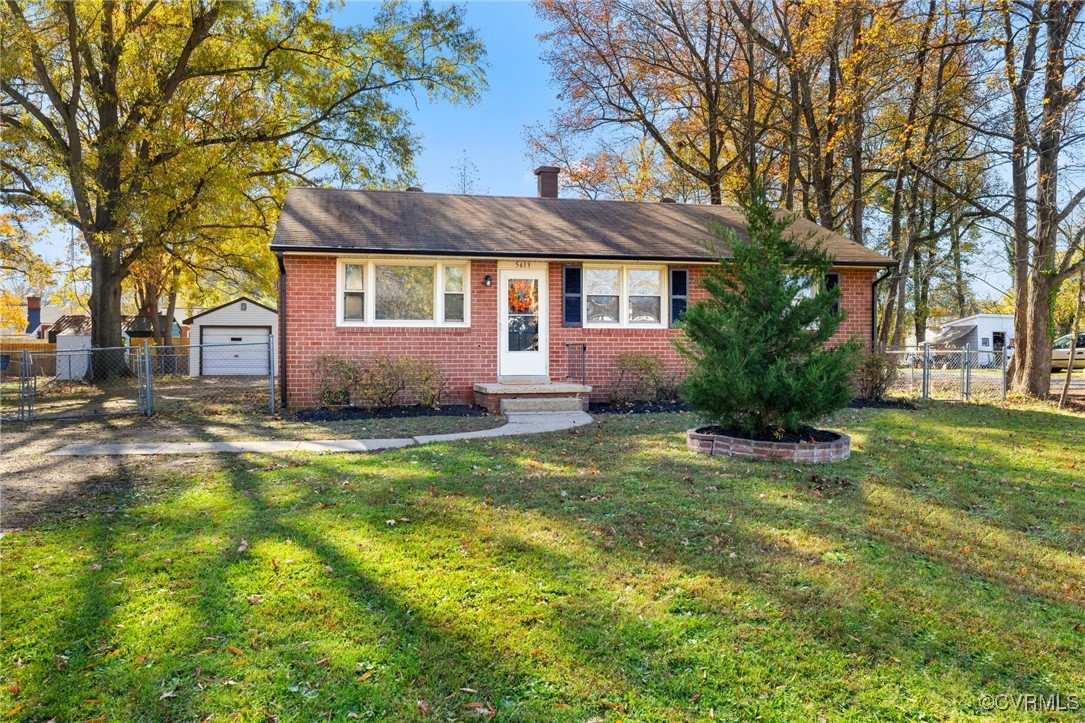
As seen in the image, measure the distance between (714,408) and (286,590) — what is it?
5006 millimetres

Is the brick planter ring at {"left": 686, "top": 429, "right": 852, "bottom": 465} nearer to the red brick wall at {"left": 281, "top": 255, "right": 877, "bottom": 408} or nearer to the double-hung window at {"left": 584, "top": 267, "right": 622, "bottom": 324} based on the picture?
the red brick wall at {"left": 281, "top": 255, "right": 877, "bottom": 408}

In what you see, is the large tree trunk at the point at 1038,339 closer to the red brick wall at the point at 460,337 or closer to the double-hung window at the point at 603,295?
the red brick wall at the point at 460,337

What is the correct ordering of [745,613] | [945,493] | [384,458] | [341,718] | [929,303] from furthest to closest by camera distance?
[929,303]
[384,458]
[945,493]
[745,613]
[341,718]

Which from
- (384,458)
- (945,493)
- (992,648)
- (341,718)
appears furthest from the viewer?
(384,458)

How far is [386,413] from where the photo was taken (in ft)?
36.4

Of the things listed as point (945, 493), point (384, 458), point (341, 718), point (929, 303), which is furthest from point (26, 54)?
point (929, 303)

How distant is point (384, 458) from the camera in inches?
280

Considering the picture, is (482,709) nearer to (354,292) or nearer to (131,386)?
(354,292)

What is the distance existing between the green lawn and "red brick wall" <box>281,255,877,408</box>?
5.63m

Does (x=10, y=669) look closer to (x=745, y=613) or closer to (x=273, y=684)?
(x=273, y=684)

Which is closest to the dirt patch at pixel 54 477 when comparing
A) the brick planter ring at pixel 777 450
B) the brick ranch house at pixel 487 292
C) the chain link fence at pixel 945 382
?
the brick ranch house at pixel 487 292

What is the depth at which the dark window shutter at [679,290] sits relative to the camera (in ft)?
42.9

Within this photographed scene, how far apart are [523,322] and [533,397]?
176 cm

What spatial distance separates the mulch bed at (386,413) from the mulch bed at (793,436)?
481cm
